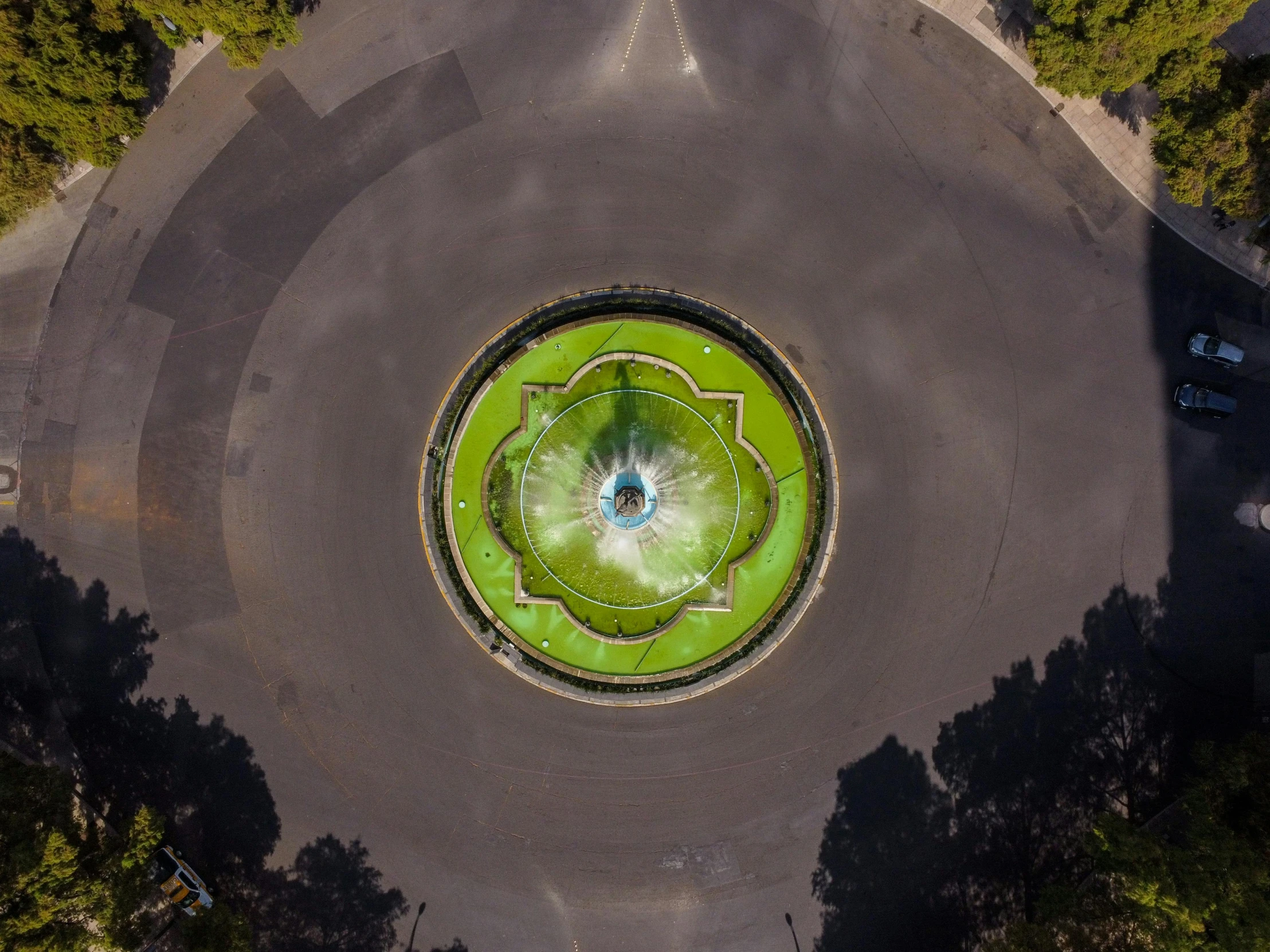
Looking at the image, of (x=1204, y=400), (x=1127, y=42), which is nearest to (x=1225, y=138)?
(x=1127, y=42)

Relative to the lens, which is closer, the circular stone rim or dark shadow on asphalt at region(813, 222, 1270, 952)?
the circular stone rim

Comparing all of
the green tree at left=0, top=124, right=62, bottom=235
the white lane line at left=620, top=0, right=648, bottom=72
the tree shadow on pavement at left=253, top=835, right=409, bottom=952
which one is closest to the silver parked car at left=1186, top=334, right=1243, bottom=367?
the white lane line at left=620, top=0, right=648, bottom=72

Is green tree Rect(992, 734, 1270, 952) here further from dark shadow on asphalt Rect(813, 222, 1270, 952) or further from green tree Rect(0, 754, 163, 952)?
green tree Rect(0, 754, 163, 952)

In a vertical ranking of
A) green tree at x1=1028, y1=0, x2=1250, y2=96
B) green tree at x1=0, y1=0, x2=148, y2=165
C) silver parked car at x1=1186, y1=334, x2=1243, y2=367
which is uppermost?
green tree at x1=0, y1=0, x2=148, y2=165

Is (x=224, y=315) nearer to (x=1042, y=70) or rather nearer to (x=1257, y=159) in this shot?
(x=1042, y=70)

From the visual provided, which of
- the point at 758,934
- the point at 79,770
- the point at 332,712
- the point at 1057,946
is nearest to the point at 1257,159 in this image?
the point at 1057,946

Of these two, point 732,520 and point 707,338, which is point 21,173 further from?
point 732,520
